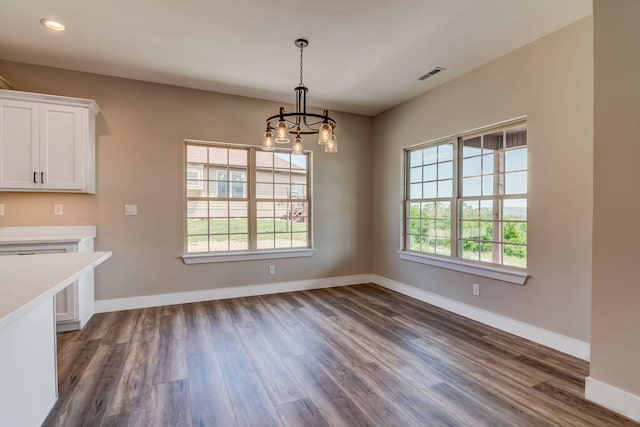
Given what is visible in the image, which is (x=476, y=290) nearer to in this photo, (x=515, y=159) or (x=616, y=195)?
(x=515, y=159)

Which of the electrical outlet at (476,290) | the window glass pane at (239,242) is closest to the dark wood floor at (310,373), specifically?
the electrical outlet at (476,290)

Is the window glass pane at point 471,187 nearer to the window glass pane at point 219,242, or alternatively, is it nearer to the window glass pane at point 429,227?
the window glass pane at point 429,227

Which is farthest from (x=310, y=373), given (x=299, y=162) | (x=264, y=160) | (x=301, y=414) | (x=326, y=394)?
(x=299, y=162)

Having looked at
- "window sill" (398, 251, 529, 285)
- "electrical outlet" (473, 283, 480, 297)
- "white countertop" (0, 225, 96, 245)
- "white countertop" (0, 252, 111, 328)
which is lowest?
"electrical outlet" (473, 283, 480, 297)

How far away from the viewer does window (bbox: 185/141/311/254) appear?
167 inches

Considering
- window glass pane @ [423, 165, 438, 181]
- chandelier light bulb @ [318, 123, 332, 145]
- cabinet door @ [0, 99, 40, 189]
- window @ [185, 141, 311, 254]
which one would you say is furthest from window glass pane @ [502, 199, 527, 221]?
cabinet door @ [0, 99, 40, 189]

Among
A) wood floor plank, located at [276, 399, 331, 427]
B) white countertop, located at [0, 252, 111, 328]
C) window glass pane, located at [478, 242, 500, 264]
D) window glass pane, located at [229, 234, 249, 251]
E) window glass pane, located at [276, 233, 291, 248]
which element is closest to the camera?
white countertop, located at [0, 252, 111, 328]

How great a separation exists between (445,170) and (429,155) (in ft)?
1.24

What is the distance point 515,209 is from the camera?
10.4 ft

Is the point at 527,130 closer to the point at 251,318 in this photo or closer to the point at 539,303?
the point at 539,303

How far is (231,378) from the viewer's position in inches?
90.0

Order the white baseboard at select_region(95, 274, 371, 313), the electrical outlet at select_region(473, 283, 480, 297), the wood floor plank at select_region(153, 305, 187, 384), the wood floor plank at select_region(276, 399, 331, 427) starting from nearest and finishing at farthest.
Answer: the wood floor plank at select_region(276, 399, 331, 427), the wood floor plank at select_region(153, 305, 187, 384), the electrical outlet at select_region(473, 283, 480, 297), the white baseboard at select_region(95, 274, 371, 313)

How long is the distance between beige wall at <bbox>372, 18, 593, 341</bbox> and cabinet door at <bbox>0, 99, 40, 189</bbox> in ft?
14.9

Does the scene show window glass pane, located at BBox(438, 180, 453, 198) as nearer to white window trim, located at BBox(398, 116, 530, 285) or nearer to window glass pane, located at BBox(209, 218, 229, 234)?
white window trim, located at BBox(398, 116, 530, 285)
